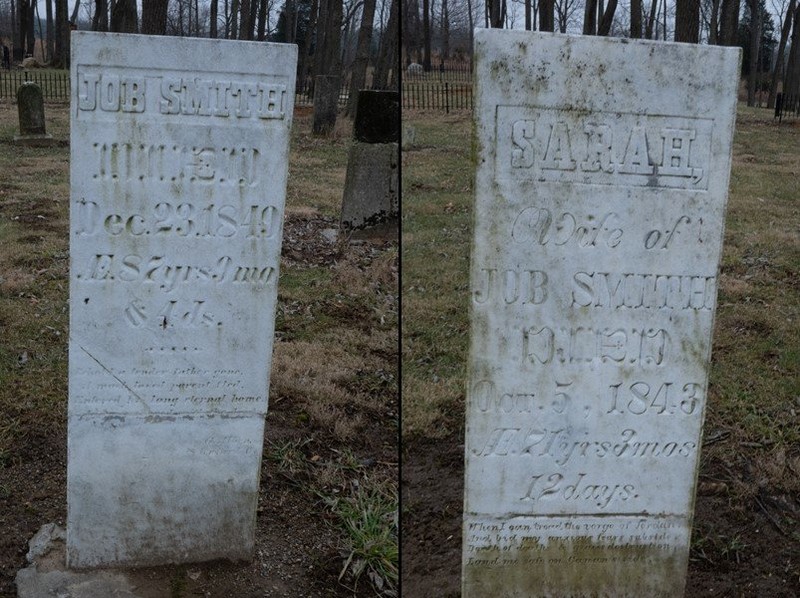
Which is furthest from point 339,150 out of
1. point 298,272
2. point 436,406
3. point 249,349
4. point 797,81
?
point 797,81

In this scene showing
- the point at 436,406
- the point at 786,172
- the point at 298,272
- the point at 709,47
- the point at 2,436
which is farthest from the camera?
the point at 786,172

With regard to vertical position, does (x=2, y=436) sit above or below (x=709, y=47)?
below

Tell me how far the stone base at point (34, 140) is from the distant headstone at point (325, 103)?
17.1ft

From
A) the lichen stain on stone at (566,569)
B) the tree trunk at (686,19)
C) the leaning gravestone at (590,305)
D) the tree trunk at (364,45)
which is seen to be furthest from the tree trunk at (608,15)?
the lichen stain on stone at (566,569)

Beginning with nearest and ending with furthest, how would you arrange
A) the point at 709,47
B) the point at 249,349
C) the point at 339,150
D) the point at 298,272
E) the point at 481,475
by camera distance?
1. the point at 709,47
2. the point at 481,475
3. the point at 249,349
4. the point at 298,272
5. the point at 339,150

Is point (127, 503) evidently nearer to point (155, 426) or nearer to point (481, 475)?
point (155, 426)

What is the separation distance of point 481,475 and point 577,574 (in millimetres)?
585

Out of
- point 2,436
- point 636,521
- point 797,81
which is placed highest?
point 797,81

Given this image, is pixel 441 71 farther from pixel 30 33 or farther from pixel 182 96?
pixel 182 96

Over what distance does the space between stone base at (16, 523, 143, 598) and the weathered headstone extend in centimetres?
1301

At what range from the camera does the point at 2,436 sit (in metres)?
4.72

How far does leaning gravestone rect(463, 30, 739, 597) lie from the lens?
2896 millimetres

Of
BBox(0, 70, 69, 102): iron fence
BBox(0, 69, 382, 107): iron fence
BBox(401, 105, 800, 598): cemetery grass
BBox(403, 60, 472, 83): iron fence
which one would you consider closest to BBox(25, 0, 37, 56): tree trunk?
BBox(0, 69, 382, 107): iron fence

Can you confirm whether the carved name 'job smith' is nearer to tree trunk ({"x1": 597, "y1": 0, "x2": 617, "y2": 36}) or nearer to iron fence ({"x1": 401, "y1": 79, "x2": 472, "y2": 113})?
tree trunk ({"x1": 597, "y1": 0, "x2": 617, "y2": 36})
